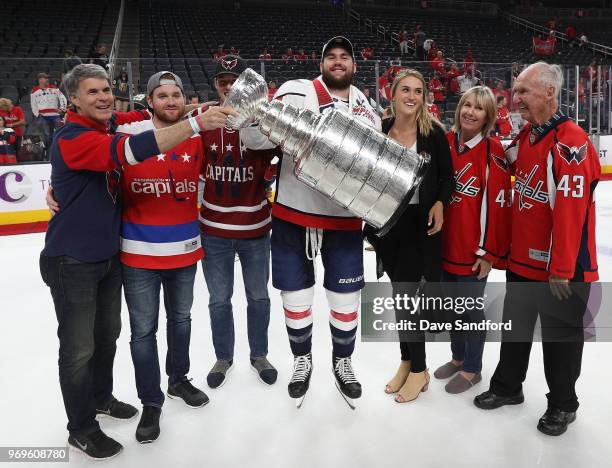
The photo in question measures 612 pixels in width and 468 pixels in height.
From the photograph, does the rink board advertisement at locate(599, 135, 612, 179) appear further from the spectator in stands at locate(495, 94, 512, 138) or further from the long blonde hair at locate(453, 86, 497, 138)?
the long blonde hair at locate(453, 86, 497, 138)

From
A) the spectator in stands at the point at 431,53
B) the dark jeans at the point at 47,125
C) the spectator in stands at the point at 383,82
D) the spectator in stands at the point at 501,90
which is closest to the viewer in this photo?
the dark jeans at the point at 47,125

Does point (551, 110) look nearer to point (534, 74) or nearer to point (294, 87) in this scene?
point (534, 74)

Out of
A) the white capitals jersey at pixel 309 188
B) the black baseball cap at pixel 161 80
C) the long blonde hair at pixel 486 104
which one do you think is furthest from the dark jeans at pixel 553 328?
the black baseball cap at pixel 161 80

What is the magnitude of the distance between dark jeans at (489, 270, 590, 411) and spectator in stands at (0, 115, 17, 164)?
18.7 ft

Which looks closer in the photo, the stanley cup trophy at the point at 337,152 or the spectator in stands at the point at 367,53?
the stanley cup trophy at the point at 337,152

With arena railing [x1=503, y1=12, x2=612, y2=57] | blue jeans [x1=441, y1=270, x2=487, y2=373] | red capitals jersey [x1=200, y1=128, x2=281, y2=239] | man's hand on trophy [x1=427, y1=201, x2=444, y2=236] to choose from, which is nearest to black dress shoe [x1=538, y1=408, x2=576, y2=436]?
blue jeans [x1=441, y1=270, x2=487, y2=373]

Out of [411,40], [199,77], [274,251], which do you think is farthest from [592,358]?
[411,40]

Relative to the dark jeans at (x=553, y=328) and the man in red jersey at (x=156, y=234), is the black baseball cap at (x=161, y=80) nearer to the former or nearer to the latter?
the man in red jersey at (x=156, y=234)

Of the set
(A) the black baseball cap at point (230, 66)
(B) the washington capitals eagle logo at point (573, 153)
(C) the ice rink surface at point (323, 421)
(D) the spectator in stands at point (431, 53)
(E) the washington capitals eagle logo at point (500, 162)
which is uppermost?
(D) the spectator in stands at point (431, 53)

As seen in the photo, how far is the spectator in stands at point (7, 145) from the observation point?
5.90m

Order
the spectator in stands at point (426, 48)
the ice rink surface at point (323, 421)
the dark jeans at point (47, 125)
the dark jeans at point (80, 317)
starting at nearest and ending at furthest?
the dark jeans at point (80, 317)
the ice rink surface at point (323, 421)
the dark jeans at point (47, 125)
the spectator in stands at point (426, 48)

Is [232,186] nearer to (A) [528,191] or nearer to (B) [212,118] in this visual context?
(B) [212,118]

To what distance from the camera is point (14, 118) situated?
613cm

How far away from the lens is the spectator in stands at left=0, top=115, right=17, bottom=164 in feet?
19.4
